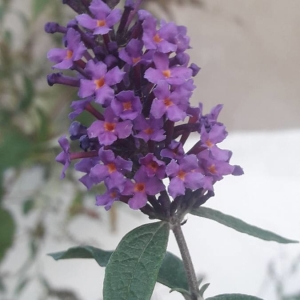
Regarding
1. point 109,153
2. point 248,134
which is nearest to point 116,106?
point 109,153

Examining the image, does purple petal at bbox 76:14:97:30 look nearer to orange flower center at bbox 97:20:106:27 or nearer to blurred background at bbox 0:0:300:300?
orange flower center at bbox 97:20:106:27

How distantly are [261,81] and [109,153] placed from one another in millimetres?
870

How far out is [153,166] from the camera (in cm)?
30

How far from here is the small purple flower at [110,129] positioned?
289 millimetres

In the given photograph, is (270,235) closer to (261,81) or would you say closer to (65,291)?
(65,291)

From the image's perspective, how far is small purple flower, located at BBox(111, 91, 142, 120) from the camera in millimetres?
284

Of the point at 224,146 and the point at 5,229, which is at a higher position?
the point at 224,146

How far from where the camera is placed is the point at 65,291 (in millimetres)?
913

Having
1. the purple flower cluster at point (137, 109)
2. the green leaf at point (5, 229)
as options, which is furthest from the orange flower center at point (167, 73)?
the green leaf at point (5, 229)

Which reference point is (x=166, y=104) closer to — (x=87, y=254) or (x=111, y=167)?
(x=111, y=167)

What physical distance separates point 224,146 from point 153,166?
0.72 meters

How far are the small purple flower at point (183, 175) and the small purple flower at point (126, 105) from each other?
4 cm

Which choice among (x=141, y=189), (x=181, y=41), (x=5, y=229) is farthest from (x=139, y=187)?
(x=5, y=229)

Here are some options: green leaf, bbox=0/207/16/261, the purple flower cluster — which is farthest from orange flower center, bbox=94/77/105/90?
green leaf, bbox=0/207/16/261
